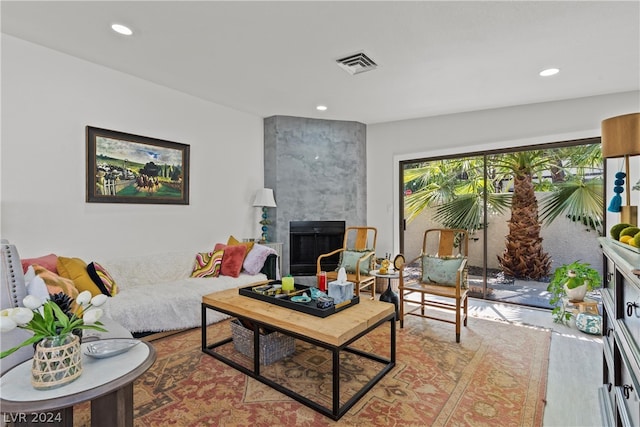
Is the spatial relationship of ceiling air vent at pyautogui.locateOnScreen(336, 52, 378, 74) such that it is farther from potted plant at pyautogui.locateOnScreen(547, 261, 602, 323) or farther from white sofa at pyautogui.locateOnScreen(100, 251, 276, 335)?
potted plant at pyautogui.locateOnScreen(547, 261, 602, 323)


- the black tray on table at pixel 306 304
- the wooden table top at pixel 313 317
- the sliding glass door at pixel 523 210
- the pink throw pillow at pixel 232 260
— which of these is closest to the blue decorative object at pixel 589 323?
the sliding glass door at pixel 523 210

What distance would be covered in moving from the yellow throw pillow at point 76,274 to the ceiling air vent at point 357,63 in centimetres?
277

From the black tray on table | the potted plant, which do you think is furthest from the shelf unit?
the potted plant

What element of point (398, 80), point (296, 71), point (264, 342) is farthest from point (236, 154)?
point (264, 342)

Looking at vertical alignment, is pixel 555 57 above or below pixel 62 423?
above

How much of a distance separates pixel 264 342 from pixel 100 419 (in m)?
1.10

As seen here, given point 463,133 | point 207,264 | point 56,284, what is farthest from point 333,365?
point 463,133

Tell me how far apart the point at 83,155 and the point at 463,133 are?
435 cm

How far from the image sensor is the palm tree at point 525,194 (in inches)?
146

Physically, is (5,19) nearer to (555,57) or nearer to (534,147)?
(555,57)

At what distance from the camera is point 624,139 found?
1.73m

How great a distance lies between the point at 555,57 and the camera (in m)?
2.74

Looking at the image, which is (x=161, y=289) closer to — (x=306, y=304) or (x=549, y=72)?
(x=306, y=304)

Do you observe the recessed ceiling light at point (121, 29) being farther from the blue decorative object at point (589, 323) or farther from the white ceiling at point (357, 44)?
the blue decorative object at point (589, 323)
